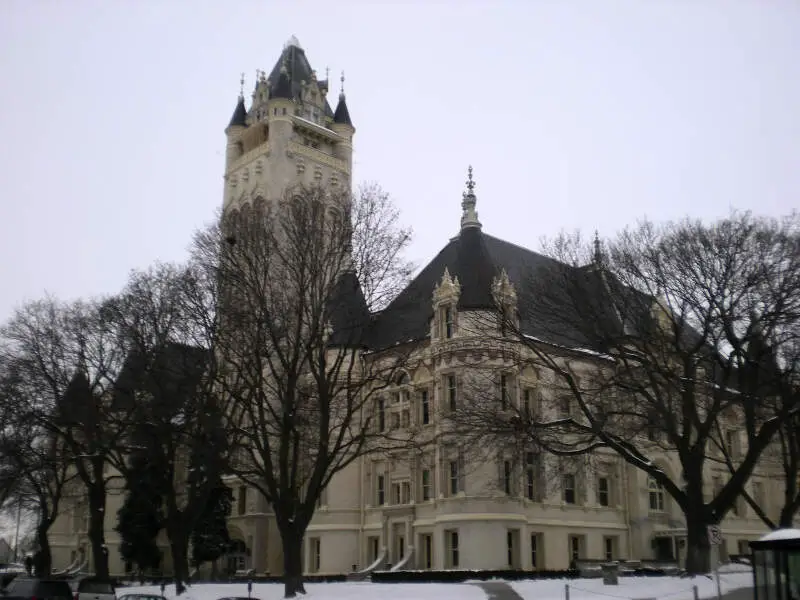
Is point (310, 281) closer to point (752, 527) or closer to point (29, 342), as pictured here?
point (29, 342)

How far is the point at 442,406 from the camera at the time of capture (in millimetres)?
45500

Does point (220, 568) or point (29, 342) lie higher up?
point (29, 342)

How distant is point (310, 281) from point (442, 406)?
15.1m

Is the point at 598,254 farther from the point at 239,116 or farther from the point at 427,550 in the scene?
the point at 239,116

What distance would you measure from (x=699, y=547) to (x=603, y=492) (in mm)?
20321

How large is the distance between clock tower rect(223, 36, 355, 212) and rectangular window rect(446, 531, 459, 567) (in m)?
32.4

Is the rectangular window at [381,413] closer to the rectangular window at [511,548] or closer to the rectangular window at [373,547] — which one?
the rectangular window at [373,547]

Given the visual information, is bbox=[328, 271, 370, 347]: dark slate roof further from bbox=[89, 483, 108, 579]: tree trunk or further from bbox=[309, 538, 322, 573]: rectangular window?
bbox=[309, 538, 322, 573]: rectangular window

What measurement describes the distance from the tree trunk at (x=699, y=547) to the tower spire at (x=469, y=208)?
79.7 feet

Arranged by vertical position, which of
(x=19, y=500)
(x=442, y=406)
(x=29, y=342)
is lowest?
(x=19, y=500)

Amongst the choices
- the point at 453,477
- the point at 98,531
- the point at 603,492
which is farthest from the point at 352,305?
the point at 603,492

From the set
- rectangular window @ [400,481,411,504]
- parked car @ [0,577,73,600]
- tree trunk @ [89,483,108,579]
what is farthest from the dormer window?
parked car @ [0,577,73,600]

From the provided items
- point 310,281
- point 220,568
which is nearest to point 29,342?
point 310,281

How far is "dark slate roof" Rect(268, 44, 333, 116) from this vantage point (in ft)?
239
